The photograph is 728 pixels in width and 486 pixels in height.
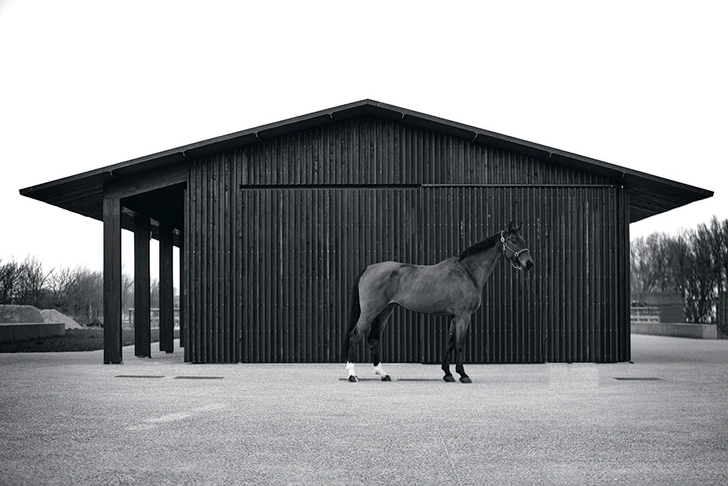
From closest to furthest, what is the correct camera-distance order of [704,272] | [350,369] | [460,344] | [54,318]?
1. [350,369]
2. [460,344]
3. [704,272]
4. [54,318]

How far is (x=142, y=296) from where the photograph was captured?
69.7 feet

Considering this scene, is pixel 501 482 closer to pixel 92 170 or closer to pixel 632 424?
pixel 632 424

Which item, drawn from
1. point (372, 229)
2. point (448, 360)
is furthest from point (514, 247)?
point (372, 229)

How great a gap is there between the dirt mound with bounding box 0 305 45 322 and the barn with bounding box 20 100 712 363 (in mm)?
20492

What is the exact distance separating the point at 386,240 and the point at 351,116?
2.61 m

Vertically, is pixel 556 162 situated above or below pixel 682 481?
above

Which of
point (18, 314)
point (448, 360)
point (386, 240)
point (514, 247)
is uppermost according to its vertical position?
point (386, 240)

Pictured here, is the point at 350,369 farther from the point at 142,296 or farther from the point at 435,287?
the point at 142,296

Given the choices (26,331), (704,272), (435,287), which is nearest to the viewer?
(435,287)

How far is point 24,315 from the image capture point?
38.1m

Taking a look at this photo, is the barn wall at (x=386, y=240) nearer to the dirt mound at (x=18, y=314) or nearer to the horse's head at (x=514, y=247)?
the horse's head at (x=514, y=247)

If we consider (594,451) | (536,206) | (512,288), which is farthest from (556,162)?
(594,451)

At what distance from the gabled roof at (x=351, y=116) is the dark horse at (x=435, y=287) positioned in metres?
3.96

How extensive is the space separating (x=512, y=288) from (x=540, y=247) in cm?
99
